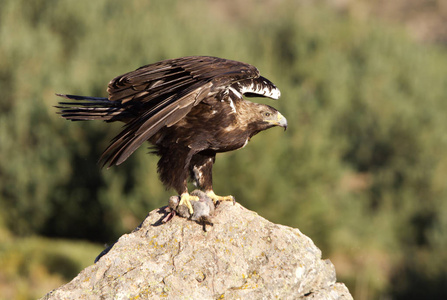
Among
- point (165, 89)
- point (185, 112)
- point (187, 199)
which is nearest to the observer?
point (185, 112)

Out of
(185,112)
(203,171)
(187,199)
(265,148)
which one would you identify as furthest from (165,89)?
(265,148)

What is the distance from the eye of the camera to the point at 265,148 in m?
17.0

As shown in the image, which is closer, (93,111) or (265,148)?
(93,111)

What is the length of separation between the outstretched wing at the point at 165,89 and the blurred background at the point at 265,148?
6.19 metres

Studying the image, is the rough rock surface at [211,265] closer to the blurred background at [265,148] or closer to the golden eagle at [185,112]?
the golden eagle at [185,112]

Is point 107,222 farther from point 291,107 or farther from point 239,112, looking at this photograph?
point 239,112

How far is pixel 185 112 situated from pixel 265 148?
12.0m

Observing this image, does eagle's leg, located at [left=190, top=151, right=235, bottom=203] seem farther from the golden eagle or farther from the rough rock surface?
the rough rock surface

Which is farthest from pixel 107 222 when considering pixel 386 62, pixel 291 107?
pixel 386 62

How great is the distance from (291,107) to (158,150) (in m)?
13.8

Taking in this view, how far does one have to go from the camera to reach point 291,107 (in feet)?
63.4

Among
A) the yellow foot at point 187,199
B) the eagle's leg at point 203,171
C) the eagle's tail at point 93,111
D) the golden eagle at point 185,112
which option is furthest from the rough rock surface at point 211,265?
the eagle's tail at point 93,111

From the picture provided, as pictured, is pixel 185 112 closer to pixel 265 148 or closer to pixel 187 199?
pixel 187 199

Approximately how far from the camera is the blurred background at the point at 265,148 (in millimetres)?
16609
